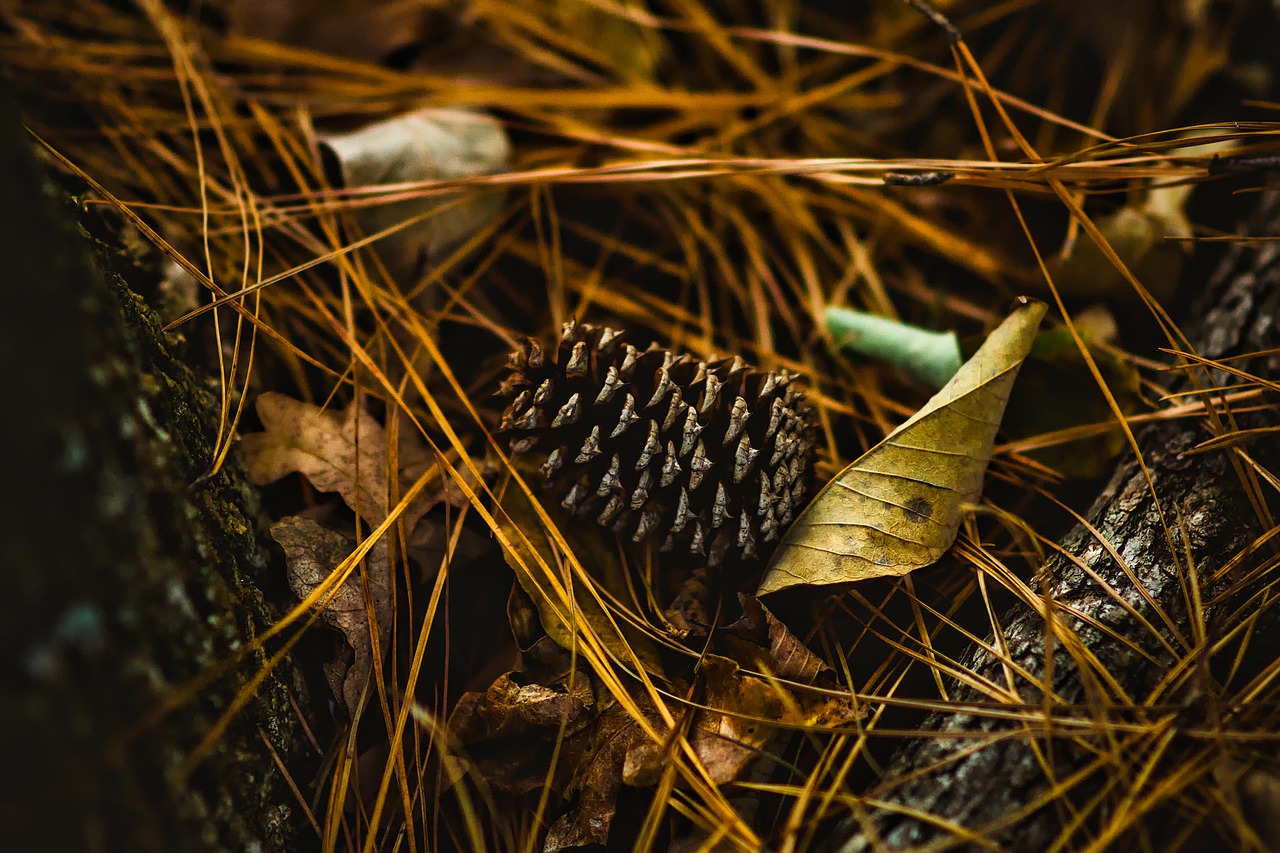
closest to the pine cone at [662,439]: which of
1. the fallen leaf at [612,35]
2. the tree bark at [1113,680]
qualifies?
the tree bark at [1113,680]

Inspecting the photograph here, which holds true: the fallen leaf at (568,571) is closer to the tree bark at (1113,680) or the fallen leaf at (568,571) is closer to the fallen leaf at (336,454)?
the fallen leaf at (336,454)

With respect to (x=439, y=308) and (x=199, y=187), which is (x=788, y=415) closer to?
(x=439, y=308)

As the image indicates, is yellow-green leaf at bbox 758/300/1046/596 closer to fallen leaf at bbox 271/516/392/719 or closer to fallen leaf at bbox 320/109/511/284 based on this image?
fallen leaf at bbox 271/516/392/719

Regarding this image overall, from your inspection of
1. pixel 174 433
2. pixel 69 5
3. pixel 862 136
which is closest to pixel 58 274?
pixel 174 433

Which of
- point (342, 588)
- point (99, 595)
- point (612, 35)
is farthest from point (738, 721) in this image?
point (612, 35)

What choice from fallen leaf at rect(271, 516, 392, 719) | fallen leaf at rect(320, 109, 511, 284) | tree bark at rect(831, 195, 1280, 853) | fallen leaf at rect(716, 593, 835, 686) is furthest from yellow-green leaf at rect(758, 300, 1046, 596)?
fallen leaf at rect(320, 109, 511, 284)

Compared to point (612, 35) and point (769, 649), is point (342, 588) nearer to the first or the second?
point (769, 649)
